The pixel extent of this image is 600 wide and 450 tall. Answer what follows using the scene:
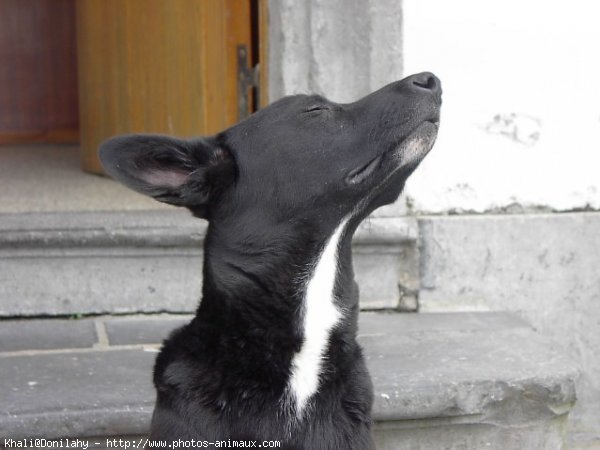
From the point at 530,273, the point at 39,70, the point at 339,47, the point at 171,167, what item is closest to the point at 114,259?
the point at 339,47

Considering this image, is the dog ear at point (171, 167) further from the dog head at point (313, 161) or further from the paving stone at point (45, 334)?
the paving stone at point (45, 334)

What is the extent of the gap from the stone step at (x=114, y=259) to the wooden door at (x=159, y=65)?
66cm

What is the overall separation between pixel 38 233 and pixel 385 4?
1.45 metres

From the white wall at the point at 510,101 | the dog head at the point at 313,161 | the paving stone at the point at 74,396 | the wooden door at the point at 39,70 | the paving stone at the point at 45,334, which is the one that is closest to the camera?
the dog head at the point at 313,161

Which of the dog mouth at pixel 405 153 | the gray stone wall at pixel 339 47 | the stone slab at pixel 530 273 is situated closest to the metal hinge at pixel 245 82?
the gray stone wall at pixel 339 47

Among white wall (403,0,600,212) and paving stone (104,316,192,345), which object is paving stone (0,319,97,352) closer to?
paving stone (104,316,192,345)

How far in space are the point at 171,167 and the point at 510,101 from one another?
1.82 metres

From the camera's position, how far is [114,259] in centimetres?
352

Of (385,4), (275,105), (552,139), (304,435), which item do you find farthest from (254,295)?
(552,139)

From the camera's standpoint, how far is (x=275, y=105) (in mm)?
2357

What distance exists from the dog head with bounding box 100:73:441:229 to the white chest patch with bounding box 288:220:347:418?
9 centimetres

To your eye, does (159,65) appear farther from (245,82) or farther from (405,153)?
(405,153)

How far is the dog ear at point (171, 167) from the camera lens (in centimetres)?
211

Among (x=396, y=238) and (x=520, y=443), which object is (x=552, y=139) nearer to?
(x=396, y=238)
